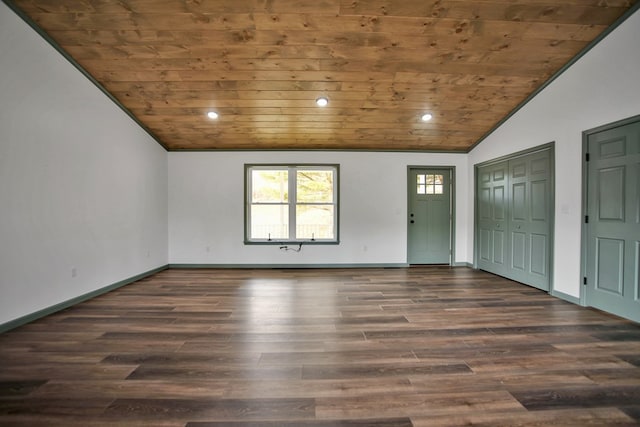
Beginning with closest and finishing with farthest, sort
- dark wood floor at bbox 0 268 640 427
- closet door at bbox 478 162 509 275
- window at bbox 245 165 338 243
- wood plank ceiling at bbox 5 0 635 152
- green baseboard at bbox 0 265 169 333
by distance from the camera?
dark wood floor at bbox 0 268 640 427
green baseboard at bbox 0 265 169 333
wood plank ceiling at bbox 5 0 635 152
closet door at bbox 478 162 509 275
window at bbox 245 165 338 243

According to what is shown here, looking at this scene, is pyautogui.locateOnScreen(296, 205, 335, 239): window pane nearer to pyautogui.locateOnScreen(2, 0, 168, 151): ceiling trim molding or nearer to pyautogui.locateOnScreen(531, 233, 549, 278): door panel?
pyautogui.locateOnScreen(2, 0, 168, 151): ceiling trim molding

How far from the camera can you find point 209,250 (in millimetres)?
5566

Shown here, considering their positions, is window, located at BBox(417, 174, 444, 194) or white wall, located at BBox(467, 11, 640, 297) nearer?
white wall, located at BBox(467, 11, 640, 297)

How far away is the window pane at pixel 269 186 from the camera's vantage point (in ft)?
18.6

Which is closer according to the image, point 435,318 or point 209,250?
point 435,318

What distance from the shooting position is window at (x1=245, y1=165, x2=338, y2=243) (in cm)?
565

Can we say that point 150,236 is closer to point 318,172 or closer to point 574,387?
point 318,172

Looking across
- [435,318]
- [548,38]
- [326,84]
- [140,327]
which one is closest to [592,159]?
[548,38]

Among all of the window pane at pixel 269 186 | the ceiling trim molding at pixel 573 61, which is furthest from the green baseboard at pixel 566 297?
the window pane at pixel 269 186

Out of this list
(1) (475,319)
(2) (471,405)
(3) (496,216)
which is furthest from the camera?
(3) (496,216)

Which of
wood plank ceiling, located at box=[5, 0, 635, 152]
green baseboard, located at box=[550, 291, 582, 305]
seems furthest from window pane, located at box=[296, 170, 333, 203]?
green baseboard, located at box=[550, 291, 582, 305]

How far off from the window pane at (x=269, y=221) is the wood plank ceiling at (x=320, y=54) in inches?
65.5

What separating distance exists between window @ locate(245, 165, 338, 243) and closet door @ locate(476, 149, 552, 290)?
285 cm

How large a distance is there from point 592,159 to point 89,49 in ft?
19.9
